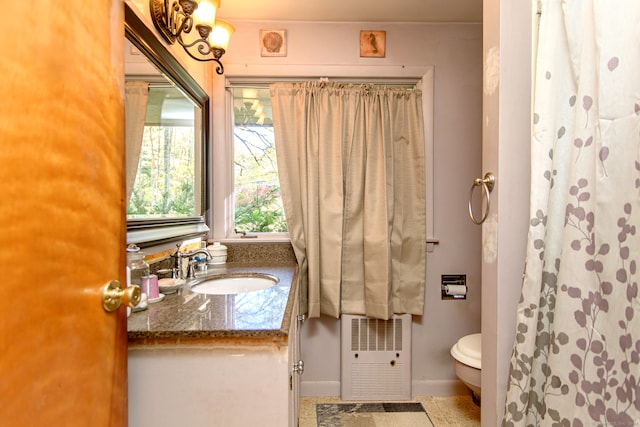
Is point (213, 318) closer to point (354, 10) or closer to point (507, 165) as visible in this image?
point (507, 165)

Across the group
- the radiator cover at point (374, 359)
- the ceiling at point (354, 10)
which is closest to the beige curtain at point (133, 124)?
the ceiling at point (354, 10)

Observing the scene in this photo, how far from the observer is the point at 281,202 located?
2164mm

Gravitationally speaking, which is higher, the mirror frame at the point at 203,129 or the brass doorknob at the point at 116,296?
the mirror frame at the point at 203,129

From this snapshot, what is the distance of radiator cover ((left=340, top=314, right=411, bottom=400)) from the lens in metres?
2.07

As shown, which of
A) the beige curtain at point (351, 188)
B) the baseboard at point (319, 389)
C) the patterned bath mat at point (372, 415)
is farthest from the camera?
the baseboard at point (319, 389)

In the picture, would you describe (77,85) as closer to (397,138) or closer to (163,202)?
(163,202)

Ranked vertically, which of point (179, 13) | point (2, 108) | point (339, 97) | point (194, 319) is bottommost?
point (194, 319)

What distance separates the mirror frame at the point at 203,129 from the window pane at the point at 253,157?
0.21 meters

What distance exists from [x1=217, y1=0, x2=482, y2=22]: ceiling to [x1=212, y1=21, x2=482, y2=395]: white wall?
5 centimetres

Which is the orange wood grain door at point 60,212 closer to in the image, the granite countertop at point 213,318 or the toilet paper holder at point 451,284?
the granite countertop at point 213,318

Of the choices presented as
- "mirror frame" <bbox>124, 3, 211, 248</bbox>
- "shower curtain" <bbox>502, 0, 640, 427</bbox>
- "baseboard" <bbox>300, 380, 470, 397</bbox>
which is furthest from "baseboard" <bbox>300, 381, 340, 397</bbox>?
"shower curtain" <bbox>502, 0, 640, 427</bbox>

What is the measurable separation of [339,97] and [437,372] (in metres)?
1.95

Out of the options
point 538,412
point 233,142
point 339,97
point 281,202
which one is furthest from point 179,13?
point 538,412

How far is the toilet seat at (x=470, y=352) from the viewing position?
1.67 m
